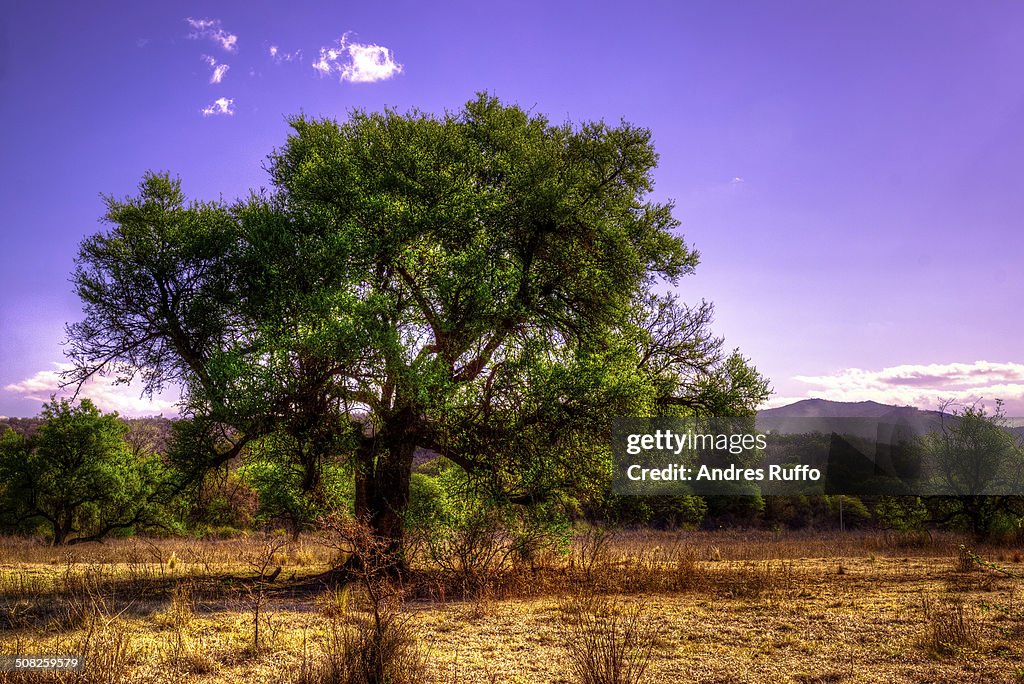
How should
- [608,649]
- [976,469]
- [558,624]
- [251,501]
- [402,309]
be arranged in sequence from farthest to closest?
[251,501] < [976,469] < [402,309] < [558,624] < [608,649]

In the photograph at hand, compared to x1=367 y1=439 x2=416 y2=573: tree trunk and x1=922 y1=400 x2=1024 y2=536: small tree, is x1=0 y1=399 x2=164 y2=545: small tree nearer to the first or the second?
x1=367 y1=439 x2=416 y2=573: tree trunk

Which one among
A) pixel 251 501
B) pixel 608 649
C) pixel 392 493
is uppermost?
pixel 392 493

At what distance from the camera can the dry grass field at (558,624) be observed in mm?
8023

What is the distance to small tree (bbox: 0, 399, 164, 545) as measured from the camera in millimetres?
31484

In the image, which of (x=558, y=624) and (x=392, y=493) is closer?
(x=558, y=624)

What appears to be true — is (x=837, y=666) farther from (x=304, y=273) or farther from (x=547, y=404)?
(x=304, y=273)

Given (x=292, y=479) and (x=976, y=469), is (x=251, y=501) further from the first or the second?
(x=976, y=469)

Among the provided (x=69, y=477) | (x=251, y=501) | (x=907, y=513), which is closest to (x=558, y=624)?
(x=907, y=513)

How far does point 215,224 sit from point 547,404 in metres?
11.6

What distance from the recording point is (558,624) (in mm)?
11016

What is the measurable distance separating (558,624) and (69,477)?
30068 mm

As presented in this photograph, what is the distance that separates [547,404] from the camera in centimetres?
1598

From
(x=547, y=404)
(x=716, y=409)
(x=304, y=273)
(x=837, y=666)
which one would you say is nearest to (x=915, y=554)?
(x=716, y=409)

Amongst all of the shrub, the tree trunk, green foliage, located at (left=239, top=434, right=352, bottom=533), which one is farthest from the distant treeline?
the shrub
